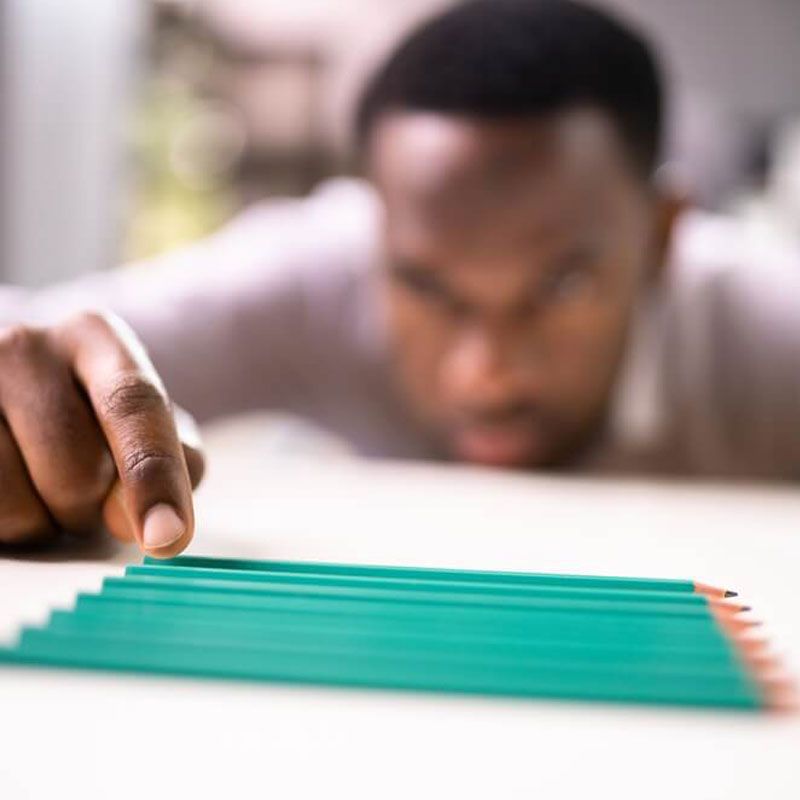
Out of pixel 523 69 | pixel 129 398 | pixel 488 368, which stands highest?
pixel 523 69

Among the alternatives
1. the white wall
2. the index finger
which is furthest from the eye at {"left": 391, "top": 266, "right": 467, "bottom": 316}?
the white wall

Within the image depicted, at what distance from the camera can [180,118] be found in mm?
3305

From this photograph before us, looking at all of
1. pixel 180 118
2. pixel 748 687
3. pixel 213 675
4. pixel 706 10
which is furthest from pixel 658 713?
pixel 180 118

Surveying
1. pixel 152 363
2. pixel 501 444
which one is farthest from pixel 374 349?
pixel 152 363

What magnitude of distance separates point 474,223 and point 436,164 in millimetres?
72

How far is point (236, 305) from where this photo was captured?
1201mm

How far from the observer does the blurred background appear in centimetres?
183

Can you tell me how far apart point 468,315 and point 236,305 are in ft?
1.25

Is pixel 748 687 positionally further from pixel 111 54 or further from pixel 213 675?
pixel 111 54

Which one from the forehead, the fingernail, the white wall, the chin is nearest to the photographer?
the fingernail

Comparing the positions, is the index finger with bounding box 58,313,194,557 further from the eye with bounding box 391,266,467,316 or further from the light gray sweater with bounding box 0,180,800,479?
the light gray sweater with bounding box 0,180,800,479

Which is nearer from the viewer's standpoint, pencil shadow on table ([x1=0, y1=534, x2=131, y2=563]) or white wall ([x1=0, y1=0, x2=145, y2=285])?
pencil shadow on table ([x1=0, y1=534, x2=131, y2=563])

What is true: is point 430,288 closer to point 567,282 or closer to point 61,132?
point 567,282

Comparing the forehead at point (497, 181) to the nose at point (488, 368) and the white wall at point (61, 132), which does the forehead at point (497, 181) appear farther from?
the white wall at point (61, 132)
